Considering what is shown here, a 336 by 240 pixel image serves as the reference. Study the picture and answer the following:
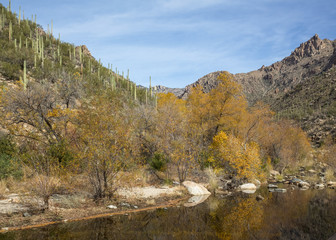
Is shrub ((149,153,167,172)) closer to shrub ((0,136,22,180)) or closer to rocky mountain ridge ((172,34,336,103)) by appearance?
shrub ((0,136,22,180))

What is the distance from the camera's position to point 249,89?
120000mm

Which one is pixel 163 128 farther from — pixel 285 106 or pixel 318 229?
pixel 285 106

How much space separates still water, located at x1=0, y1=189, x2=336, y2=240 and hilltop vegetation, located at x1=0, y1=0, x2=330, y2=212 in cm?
224

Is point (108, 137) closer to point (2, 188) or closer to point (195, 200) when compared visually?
point (2, 188)

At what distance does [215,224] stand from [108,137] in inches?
249

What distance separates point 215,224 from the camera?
34.1ft

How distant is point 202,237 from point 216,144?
14284mm

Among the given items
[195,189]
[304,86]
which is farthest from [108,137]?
[304,86]

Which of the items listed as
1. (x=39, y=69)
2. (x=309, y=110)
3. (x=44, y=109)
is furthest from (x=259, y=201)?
(x=309, y=110)

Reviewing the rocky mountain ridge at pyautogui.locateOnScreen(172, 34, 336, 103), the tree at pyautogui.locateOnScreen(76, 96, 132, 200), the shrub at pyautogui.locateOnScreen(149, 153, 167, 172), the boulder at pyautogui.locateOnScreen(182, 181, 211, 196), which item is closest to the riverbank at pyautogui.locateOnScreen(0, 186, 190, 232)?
the tree at pyautogui.locateOnScreen(76, 96, 132, 200)

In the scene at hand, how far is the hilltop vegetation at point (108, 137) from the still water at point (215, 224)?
2.24 m

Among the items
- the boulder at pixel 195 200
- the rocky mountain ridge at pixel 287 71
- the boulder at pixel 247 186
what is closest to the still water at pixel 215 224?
the boulder at pixel 195 200

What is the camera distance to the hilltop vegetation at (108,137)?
40.8 feet

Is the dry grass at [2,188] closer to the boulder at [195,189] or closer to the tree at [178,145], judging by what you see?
the tree at [178,145]
